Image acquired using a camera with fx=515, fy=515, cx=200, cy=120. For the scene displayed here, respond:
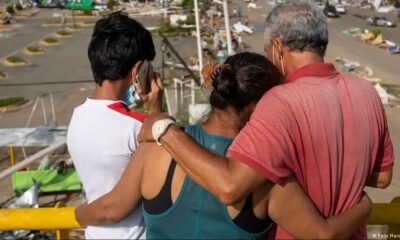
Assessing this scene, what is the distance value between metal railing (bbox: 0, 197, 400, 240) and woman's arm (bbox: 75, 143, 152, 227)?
0.75 feet

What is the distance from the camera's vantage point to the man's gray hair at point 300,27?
1.60 m

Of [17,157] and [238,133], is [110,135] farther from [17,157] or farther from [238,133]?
[17,157]

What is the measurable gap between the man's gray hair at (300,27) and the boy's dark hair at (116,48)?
1.67 feet

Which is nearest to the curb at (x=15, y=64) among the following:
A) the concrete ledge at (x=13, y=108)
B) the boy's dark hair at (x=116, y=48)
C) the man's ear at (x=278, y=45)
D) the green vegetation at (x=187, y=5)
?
the concrete ledge at (x=13, y=108)

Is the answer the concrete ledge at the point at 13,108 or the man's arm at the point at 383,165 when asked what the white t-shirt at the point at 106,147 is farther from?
the concrete ledge at the point at 13,108

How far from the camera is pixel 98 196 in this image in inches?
75.7

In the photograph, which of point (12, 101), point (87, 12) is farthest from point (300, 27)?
point (87, 12)

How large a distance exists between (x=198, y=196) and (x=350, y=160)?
1.60 feet

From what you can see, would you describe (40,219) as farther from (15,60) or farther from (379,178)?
(15,60)

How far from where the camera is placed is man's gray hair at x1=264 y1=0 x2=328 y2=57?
5.24 ft

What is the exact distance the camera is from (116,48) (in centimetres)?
187

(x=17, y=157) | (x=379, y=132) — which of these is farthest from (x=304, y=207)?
(x=17, y=157)

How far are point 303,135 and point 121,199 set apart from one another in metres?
0.65

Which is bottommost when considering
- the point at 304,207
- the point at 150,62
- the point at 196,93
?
the point at 196,93
